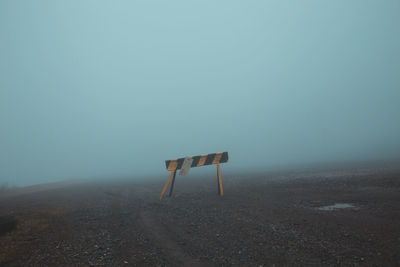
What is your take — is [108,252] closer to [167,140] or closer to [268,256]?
[268,256]

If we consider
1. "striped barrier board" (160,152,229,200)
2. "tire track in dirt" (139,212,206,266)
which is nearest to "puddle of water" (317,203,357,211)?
"striped barrier board" (160,152,229,200)

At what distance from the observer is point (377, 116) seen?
3332 inches

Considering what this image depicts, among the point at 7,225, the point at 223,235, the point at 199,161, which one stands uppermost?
the point at 199,161

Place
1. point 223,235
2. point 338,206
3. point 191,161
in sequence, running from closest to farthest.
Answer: point 223,235 < point 338,206 < point 191,161

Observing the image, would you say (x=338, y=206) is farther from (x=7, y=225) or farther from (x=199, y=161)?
(x=7, y=225)

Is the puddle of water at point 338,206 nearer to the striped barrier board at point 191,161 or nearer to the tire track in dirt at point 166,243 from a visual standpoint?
the striped barrier board at point 191,161

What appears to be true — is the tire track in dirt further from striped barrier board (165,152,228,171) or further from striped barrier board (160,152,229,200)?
striped barrier board (165,152,228,171)

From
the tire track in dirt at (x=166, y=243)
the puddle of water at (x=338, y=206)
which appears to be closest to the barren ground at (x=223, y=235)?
the tire track in dirt at (x=166, y=243)

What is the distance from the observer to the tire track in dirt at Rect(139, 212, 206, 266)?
395 centimetres

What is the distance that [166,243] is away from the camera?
16.0 ft

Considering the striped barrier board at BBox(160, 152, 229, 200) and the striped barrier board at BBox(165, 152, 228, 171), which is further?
the striped barrier board at BBox(165, 152, 228, 171)

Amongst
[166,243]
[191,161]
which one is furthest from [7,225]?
[191,161]

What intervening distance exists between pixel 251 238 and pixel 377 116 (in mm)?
105524

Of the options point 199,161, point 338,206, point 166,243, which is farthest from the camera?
point 199,161
